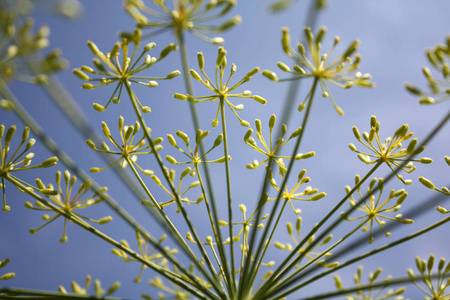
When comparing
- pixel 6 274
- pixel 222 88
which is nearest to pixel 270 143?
pixel 222 88

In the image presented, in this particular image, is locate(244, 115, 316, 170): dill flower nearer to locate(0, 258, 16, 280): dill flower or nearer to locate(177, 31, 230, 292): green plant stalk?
locate(177, 31, 230, 292): green plant stalk

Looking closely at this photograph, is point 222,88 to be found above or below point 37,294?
above

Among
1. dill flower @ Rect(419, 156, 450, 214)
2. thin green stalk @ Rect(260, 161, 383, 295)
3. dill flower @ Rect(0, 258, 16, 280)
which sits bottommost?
dill flower @ Rect(0, 258, 16, 280)

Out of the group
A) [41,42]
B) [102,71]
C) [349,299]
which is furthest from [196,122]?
[349,299]

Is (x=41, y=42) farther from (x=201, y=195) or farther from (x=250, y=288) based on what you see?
(x=250, y=288)

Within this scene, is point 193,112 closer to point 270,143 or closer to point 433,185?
point 270,143

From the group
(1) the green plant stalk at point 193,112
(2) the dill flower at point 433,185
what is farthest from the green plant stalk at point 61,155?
(2) the dill flower at point 433,185

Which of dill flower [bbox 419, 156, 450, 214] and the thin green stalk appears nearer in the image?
the thin green stalk

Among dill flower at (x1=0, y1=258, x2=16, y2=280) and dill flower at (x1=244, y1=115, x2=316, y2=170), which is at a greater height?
dill flower at (x1=244, y1=115, x2=316, y2=170)

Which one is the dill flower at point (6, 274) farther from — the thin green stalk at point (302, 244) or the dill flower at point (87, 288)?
the thin green stalk at point (302, 244)

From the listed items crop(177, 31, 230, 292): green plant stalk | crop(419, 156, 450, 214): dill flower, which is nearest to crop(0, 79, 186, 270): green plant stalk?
crop(177, 31, 230, 292): green plant stalk

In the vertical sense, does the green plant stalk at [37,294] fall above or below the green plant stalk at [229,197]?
below
